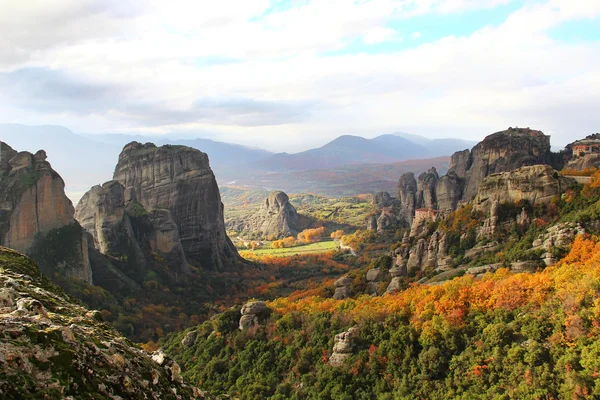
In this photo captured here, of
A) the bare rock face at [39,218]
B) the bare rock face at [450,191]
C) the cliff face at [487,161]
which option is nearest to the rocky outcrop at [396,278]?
the cliff face at [487,161]

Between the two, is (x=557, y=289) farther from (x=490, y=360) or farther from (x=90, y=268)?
(x=90, y=268)

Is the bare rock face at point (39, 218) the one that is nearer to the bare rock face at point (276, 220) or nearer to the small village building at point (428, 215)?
the small village building at point (428, 215)

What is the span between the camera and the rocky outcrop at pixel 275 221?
385 feet

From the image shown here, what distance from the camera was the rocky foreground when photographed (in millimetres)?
8797

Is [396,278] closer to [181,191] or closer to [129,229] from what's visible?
[129,229]

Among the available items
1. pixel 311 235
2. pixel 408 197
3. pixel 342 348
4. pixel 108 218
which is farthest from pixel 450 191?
pixel 342 348

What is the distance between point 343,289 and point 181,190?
111 ft

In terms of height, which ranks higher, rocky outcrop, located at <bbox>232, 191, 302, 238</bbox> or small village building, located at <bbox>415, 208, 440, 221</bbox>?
small village building, located at <bbox>415, 208, 440, 221</bbox>

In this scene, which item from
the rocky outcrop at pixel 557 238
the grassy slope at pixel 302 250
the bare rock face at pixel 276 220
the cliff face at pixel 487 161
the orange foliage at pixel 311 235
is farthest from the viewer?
the bare rock face at pixel 276 220

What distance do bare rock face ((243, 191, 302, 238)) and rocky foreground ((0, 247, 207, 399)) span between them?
333 ft

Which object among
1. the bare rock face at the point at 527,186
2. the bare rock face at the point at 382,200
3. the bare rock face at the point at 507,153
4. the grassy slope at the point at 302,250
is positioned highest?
the bare rock face at the point at 507,153

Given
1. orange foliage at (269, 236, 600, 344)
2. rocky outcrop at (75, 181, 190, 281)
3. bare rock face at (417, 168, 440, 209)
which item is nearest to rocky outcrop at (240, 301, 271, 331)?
orange foliage at (269, 236, 600, 344)

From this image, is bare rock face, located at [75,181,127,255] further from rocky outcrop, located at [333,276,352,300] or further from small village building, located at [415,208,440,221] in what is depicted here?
small village building, located at [415,208,440,221]

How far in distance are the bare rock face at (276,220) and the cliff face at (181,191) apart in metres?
44.7
